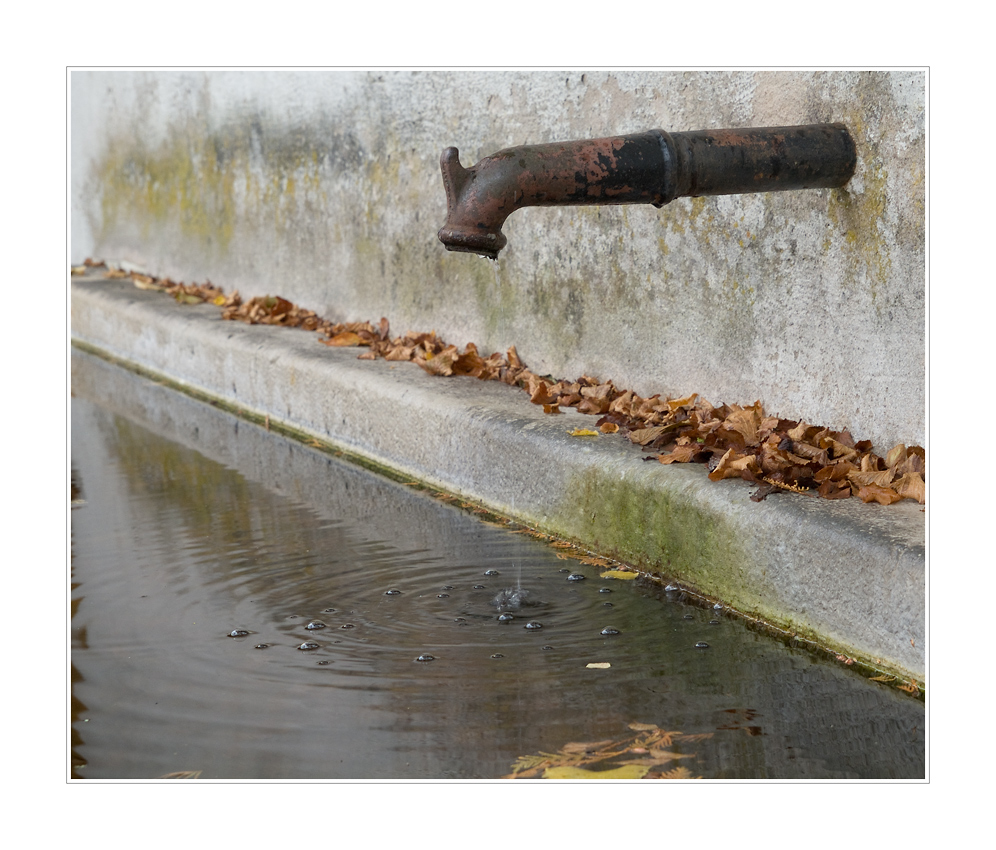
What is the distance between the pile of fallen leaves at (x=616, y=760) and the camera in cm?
202

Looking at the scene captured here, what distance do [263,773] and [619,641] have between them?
0.95 metres

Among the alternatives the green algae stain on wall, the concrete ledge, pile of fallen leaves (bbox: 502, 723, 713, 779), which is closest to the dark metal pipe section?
the green algae stain on wall

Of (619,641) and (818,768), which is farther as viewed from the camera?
(619,641)

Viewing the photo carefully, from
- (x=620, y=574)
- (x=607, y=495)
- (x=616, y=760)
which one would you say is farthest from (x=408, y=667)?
(x=607, y=495)

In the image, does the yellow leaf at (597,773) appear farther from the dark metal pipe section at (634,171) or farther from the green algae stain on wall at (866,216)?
the green algae stain on wall at (866,216)

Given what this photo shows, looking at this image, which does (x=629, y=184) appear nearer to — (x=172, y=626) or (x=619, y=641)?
(x=619, y=641)

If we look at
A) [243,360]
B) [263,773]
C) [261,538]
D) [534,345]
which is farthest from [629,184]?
[243,360]

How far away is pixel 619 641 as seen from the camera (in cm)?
262

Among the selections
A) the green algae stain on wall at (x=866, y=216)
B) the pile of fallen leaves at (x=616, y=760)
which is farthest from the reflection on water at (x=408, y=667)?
the green algae stain on wall at (x=866, y=216)

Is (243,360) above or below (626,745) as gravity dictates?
above

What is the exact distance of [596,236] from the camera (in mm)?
4164

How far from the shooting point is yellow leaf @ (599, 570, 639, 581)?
3.09 meters

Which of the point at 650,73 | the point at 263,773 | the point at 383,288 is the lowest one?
the point at 263,773

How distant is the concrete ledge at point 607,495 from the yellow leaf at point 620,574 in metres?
0.05
